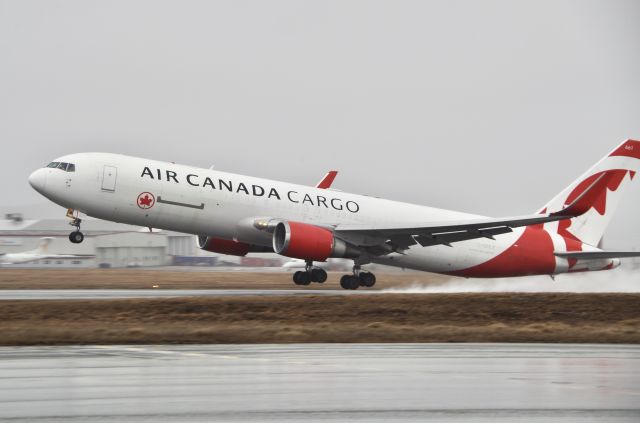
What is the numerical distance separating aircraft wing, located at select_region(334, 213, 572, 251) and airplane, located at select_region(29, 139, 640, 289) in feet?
0.13

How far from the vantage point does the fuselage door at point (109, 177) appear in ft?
107

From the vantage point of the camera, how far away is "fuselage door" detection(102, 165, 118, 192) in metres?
32.6

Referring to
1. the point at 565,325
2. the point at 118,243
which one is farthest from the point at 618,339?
Answer: the point at 118,243

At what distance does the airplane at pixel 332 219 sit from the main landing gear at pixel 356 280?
1.6 inches

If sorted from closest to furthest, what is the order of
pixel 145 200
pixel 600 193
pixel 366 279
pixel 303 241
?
pixel 145 200 < pixel 303 241 < pixel 366 279 < pixel 600 193

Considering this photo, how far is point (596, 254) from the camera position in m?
39.0

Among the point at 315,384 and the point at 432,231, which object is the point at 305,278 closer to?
the point at 432,231

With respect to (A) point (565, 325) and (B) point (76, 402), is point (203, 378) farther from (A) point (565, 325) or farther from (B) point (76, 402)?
(A) point (565, 325)

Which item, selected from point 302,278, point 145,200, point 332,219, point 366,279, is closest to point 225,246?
point 302,278

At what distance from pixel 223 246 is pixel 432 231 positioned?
861cm

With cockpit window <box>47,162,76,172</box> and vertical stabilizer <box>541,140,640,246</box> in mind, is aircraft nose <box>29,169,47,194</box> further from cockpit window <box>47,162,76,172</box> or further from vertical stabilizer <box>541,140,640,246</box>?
vertical stabilizer <box>541,140,640,246</box>

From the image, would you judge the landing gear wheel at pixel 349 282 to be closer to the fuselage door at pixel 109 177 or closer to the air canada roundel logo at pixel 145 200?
the air canada roundel logo at pixel 145 200

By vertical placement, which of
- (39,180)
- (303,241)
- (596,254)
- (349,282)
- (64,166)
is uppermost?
(64,166)

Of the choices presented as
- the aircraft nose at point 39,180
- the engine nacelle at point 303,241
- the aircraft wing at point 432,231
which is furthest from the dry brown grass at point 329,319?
the aircraft nose at point 39,180
